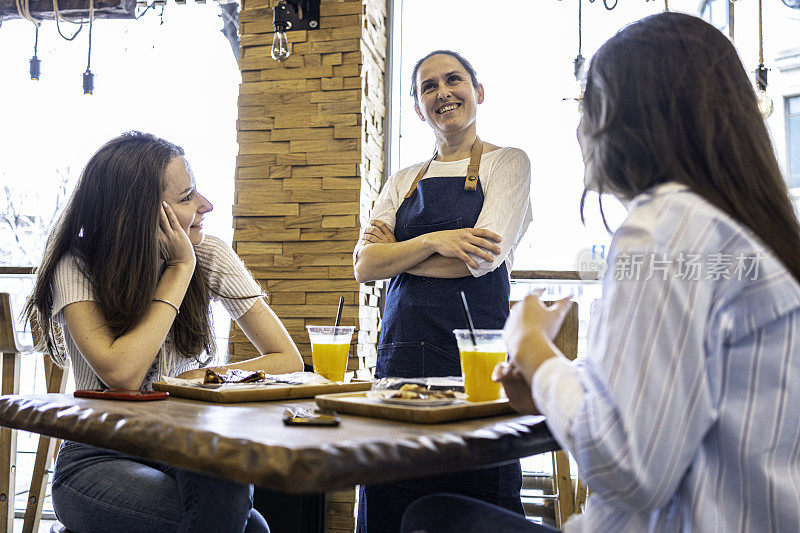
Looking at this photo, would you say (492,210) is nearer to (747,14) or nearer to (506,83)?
(506,83)

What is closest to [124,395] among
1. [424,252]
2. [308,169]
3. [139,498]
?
[139,498]

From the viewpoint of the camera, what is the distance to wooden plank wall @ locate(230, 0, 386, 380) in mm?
3076

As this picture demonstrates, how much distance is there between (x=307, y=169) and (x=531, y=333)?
7.52ft

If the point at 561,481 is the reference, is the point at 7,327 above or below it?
above

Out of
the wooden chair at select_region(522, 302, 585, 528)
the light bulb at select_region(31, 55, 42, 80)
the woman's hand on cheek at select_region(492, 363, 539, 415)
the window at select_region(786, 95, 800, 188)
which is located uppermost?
the light bulb at select_region(31, 55, 42, 80)

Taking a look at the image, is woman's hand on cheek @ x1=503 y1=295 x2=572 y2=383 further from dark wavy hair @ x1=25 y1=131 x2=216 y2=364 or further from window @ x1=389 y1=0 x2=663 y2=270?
window @ x1=389 y1=0 x2=663 y2=270

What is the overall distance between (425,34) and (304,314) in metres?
1.67

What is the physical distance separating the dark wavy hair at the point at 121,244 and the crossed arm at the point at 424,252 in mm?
500

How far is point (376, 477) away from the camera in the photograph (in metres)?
0.85

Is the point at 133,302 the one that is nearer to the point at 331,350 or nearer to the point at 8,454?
the point at 331,350

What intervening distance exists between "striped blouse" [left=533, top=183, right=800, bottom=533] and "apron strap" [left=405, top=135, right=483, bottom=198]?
51.7 inches

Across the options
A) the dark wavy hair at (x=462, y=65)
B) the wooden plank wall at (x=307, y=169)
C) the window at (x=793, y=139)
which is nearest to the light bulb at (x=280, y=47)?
the wooden plank wall at (x=307, y=169)

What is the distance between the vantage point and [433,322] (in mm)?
2037

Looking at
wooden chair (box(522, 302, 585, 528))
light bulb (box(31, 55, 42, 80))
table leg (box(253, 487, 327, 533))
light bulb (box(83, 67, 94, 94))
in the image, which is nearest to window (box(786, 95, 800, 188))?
wooden chair (box(522, 302, 585, 528))
